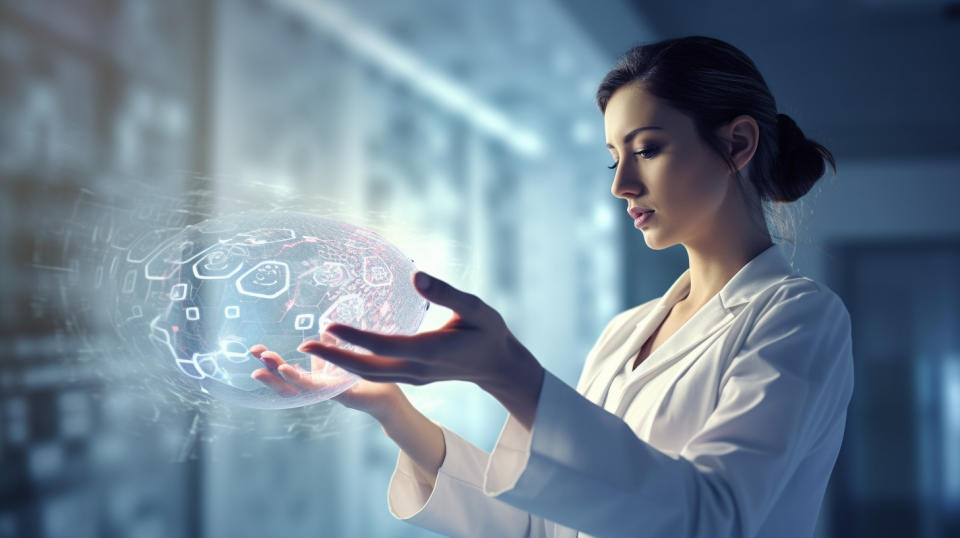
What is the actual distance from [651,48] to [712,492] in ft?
2.05

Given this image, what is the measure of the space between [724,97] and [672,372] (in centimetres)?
37

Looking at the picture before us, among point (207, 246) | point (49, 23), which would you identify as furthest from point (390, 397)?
point (49, 23)

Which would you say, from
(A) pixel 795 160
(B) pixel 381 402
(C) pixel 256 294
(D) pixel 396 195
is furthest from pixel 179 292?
(D) pixel 396 195

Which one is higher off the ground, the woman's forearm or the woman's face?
the woman's face

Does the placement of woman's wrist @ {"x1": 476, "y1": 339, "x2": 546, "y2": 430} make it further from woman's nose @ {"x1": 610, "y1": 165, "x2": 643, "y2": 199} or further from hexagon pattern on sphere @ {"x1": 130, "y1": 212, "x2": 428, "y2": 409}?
woman's nose @ {"x1": 610, "y1": 165, "x2": 643, "y2": 199}

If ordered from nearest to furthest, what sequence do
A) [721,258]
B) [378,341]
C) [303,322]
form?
[378,341] → [303,322] → [721,258]

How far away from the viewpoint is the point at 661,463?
27.5 inches

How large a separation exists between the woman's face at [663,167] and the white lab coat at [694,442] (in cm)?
14

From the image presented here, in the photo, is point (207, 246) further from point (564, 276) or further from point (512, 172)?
point (564, 276)

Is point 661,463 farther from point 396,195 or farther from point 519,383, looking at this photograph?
point 396,195

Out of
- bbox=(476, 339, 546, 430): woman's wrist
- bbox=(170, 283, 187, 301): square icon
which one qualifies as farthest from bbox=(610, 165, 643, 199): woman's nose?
bbox=(170, 283, 187, 301): square icon

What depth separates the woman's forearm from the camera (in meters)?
0.99

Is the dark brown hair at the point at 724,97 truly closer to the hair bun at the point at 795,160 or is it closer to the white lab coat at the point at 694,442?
the hair bun at the point at 795,160

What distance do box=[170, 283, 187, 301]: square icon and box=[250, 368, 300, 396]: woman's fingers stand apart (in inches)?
4.9
